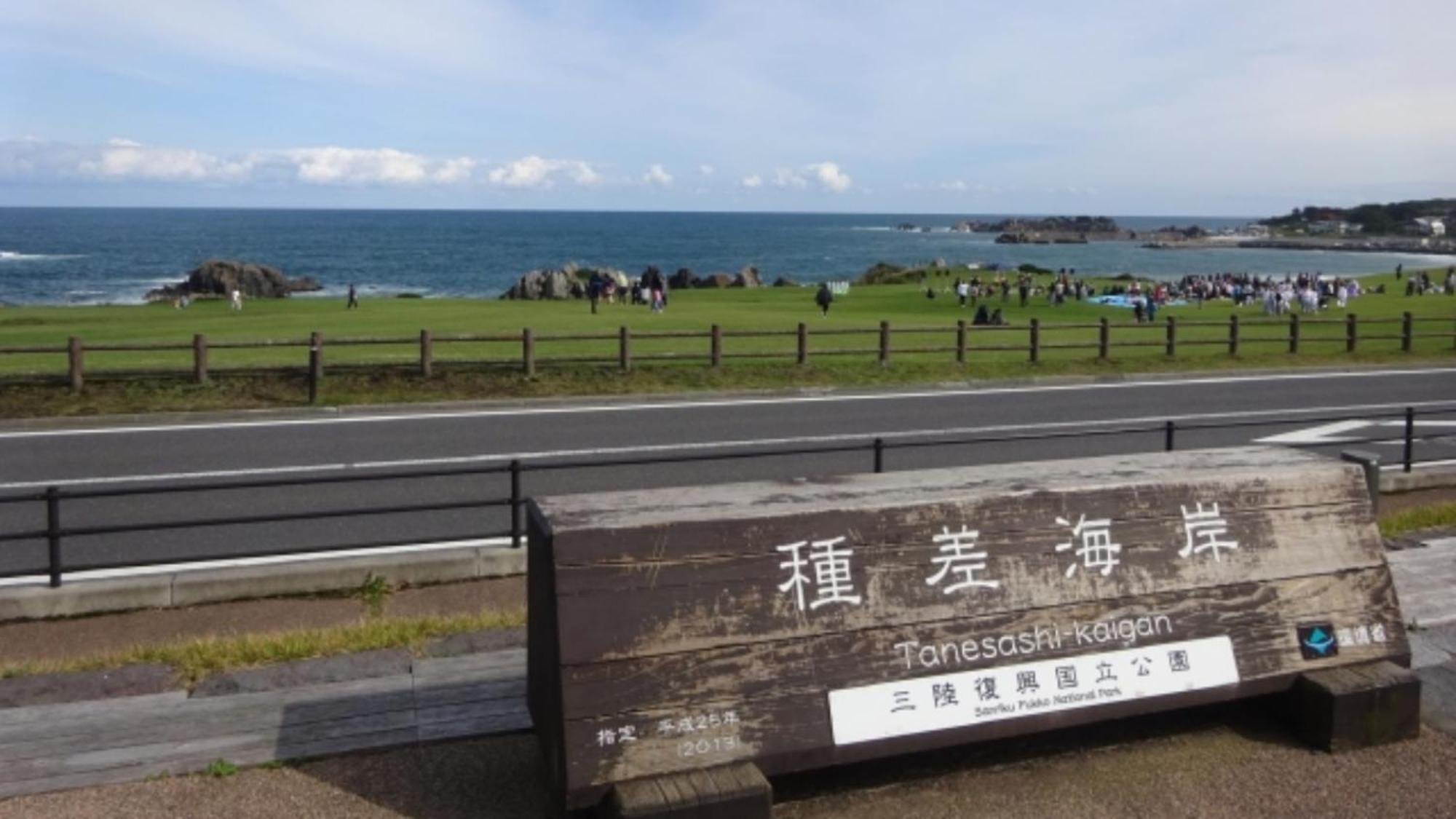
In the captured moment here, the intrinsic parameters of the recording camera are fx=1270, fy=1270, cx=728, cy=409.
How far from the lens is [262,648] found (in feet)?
26.0

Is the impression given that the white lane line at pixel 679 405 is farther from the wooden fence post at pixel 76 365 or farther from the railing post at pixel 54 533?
the railing post at pixel 54 533

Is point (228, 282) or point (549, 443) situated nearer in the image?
point (549, 443)

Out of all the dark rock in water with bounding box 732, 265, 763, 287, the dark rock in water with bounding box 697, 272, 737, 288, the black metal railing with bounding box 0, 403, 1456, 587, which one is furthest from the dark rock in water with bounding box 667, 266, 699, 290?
the black metal railing with bounding box 0, 403, 1456, 587

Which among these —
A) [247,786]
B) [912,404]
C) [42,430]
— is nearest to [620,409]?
[912,404]

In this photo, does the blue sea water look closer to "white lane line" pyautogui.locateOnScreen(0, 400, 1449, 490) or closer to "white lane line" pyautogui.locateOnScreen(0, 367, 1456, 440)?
"white lane line" pyautogui.locateOnScreen(0, 367, 1456, 440)

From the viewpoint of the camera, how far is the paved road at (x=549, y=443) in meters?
12.9

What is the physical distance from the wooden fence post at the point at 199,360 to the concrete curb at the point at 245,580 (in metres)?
11.7

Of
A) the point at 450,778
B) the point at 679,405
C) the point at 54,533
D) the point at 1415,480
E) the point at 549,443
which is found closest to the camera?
the point at 450,778

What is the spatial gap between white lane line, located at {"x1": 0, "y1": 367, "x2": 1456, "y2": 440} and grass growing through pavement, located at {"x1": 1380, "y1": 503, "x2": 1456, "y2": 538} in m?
11.3

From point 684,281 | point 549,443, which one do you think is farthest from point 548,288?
point 549,443

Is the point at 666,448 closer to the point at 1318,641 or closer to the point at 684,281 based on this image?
the point at 1318,641

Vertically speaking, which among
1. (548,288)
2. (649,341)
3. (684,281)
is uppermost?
(684,281)

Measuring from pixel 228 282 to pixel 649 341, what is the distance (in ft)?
143

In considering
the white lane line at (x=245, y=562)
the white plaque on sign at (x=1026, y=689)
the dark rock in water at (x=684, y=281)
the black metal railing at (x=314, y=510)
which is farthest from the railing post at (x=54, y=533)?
the dark rock in water at (x=684, y=281)
